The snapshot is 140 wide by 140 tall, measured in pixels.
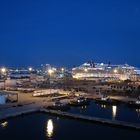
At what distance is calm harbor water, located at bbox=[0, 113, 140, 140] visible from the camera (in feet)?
61.9

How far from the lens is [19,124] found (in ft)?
70.6

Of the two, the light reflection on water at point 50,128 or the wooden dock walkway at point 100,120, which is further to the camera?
the wooden dock walkway at point 100,120

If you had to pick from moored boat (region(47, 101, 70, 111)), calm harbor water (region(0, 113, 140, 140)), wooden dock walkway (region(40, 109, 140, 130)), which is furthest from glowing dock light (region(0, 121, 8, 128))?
moored boat (region(47, 101, 70, 111))

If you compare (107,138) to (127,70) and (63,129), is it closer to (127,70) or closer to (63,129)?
(63,129)

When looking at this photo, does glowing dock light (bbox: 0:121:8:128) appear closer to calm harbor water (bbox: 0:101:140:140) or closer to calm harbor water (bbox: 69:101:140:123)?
calm harbor water (bbox: 0:101:140:140)

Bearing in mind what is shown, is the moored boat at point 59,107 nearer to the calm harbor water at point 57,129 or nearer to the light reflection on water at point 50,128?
the calm harbor water at point 57,129

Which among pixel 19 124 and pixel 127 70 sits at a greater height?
pixel 127 70

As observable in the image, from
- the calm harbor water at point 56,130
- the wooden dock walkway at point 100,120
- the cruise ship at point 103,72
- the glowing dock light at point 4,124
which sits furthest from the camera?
the cruise ship at point 103,72

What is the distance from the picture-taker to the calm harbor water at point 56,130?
61.9 ft

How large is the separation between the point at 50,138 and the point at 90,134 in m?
2.57

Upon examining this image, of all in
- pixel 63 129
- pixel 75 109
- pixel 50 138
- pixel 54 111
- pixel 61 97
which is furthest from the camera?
pixel 61 97

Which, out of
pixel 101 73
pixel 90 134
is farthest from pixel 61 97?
pixel 101 73

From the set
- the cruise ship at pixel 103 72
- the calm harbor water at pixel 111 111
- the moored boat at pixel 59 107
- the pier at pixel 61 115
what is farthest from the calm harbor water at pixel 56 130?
the cruise ship at pixel 103 72

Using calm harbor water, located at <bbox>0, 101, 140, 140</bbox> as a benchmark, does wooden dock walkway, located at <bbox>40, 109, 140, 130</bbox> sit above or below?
above
